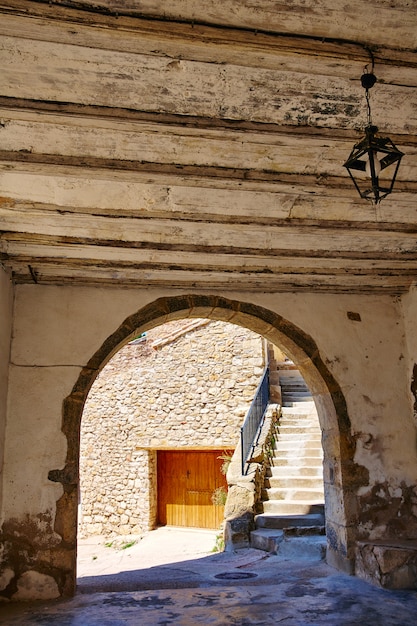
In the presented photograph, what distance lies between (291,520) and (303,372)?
8.13 ft

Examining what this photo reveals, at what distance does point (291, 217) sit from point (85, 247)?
142 centimetres

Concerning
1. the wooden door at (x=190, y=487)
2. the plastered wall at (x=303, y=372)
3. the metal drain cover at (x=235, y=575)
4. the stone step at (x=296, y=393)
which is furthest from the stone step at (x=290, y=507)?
the wooden door at (x=190, y=487)

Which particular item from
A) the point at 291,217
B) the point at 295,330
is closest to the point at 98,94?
the point at 291,217

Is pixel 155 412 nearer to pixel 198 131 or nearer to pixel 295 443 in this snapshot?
pixel 295 443

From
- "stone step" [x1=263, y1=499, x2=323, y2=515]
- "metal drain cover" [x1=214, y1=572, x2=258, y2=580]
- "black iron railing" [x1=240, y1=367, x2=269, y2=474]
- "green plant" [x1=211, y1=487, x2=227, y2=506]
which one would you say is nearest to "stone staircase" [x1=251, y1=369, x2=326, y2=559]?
"stone step" [x1=263, y1=499, x2=323, y2=515]

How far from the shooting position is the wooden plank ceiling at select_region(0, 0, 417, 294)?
1.86 m

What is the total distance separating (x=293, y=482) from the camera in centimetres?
727

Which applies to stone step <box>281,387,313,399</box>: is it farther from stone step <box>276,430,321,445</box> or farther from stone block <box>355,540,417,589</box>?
stone block <box>355,540,417,589</box>

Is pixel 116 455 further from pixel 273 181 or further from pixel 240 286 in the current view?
pixel 273 181

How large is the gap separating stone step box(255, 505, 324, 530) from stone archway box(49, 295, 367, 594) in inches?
60.8

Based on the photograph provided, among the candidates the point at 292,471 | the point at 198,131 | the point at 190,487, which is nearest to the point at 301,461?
the point at 292,471

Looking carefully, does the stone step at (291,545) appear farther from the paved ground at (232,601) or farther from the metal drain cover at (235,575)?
the metal drain cover at (235,575)

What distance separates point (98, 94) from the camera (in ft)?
7.13

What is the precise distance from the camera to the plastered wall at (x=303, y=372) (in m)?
3.89
